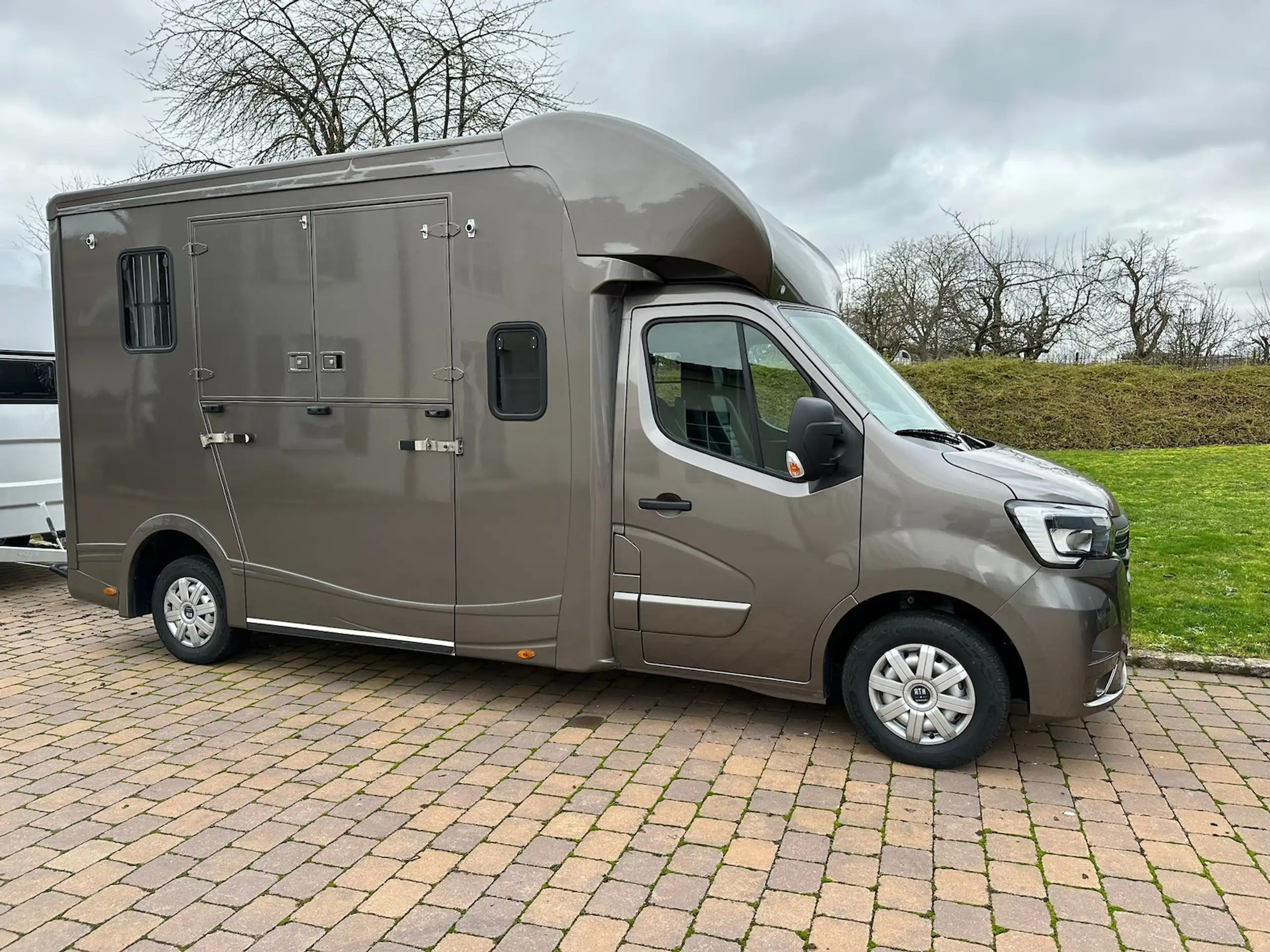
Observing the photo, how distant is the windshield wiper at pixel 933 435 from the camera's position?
15.1 feet

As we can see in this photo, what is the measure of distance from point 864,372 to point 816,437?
0.81 m

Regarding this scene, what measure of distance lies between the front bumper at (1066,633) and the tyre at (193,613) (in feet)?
15.8

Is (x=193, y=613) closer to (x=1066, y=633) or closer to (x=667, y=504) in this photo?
(x=667, y=504)

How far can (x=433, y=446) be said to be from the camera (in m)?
5.34

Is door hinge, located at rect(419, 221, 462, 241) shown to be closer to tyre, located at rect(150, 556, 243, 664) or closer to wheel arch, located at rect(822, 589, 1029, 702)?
tyre, located at rect(150, 556, 243, 664)

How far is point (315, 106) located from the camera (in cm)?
1243

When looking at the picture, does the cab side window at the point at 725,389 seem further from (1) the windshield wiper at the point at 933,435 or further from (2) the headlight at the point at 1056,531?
(2) the headlight at the point at 1056,531

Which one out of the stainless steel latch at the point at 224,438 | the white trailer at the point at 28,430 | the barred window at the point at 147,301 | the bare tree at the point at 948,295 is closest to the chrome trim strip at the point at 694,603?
the stainless steel latch at the point at 224,438

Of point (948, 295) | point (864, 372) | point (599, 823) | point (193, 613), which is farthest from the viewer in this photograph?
point (948, 295)

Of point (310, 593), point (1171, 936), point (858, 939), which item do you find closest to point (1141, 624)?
point (1171, 936)

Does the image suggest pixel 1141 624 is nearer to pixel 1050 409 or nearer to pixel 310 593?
pixel 310 593

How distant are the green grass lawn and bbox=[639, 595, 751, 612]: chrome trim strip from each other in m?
3.26

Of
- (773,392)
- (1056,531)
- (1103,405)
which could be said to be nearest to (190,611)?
(773,392)

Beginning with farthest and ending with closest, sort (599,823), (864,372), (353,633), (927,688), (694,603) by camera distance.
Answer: (353,633) → (864,372) → (694,603) → (927,688) → (599,823)
